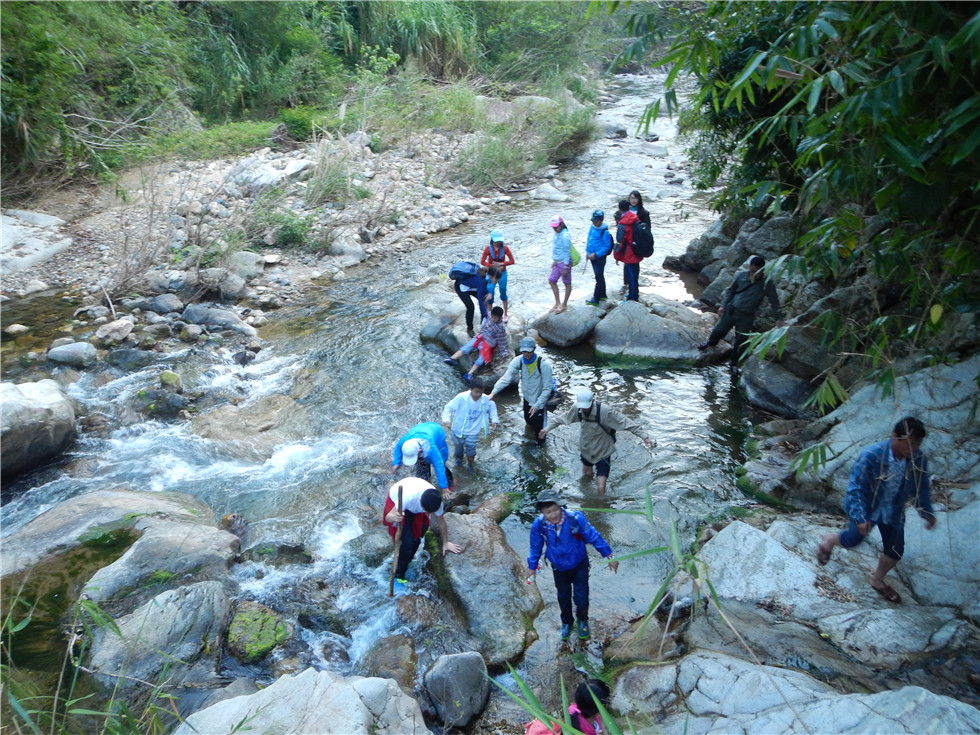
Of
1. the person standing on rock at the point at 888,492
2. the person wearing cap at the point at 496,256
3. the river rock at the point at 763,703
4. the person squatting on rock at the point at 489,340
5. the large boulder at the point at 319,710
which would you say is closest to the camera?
the river rock at the point at 763,703

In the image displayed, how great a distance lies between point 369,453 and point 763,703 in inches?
208

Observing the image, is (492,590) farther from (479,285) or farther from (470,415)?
(479,285)

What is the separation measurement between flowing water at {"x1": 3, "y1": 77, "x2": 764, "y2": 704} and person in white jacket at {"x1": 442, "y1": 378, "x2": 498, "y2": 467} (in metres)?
0.52

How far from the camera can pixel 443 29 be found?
22672 mm

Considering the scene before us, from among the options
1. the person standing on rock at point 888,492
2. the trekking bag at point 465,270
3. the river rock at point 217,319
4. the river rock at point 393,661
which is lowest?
the river rock at point 393,661

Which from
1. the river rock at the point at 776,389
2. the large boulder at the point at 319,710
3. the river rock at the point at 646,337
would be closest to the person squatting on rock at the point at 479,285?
the river rock at the point at 646,337

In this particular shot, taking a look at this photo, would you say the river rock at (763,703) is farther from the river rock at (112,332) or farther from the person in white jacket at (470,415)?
the river rock at (112,332)

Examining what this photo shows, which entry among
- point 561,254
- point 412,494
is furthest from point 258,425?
point 561,254

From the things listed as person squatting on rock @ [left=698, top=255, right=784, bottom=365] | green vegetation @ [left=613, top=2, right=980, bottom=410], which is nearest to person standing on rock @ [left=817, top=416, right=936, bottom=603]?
green vegetation @ [left=613, top=2, right=980, bottom=410]

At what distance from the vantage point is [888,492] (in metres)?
4.93

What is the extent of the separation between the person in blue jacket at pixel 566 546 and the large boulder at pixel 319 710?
4.58 feet

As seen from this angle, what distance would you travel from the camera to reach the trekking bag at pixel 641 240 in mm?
10297

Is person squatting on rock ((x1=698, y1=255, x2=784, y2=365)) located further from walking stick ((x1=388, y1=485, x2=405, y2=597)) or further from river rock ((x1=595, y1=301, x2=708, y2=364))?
walking stick ((x1=388, y1=485, x2=405, y2=597))

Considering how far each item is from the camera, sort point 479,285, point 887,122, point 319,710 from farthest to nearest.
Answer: point 479,285
point 319,710
point 887,122
